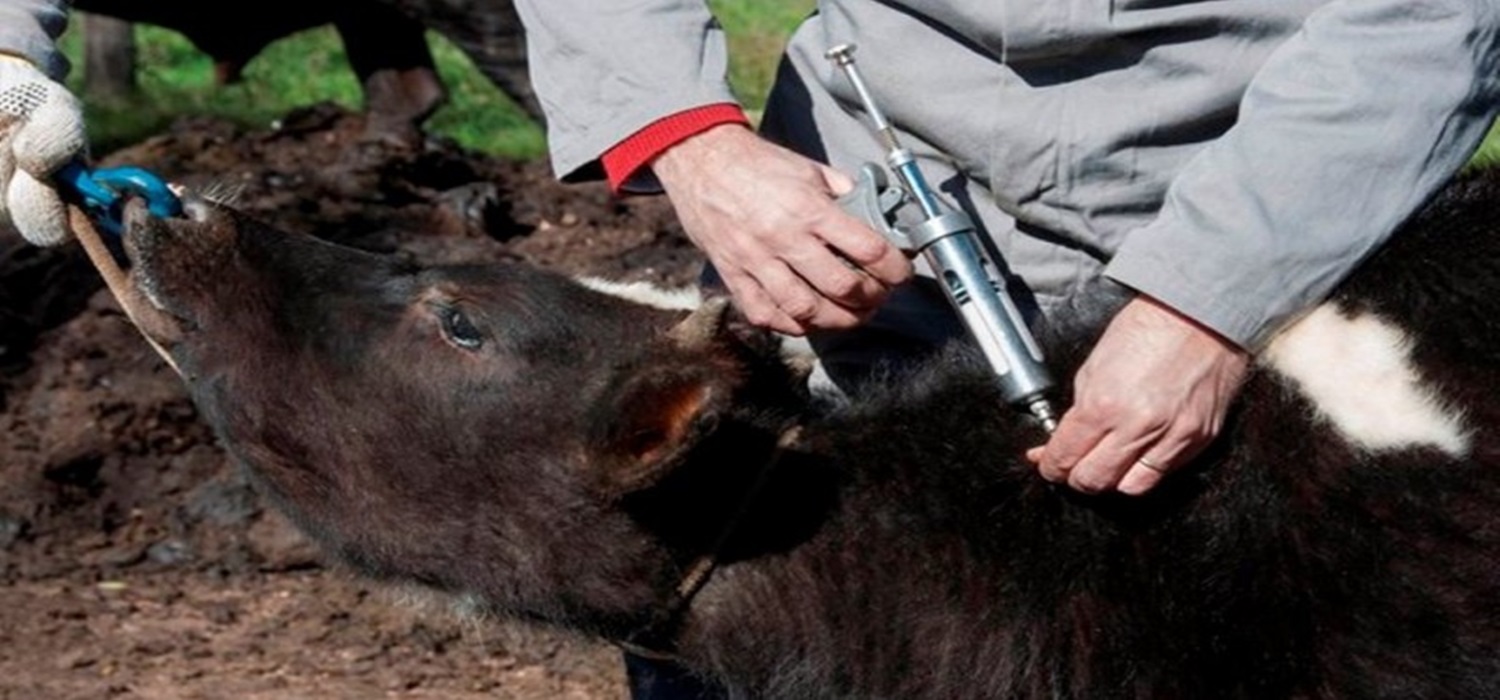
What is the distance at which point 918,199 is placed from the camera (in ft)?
11.3

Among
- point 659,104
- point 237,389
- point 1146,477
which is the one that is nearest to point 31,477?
point 237,389

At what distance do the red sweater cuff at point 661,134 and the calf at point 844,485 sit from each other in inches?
7.5

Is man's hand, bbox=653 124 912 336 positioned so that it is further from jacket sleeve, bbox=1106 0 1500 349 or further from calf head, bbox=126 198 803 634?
jacket sleeve, bbox=1106 0 1500 349

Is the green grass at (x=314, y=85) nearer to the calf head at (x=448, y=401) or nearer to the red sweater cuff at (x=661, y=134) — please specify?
Result: the calf head at (x=448, y=401)

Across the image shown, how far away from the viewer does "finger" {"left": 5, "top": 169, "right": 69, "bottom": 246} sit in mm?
3701

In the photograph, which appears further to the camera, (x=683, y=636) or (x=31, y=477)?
(x=31, y=477)

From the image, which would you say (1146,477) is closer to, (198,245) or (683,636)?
(683,636)

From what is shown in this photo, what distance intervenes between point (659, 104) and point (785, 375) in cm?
43

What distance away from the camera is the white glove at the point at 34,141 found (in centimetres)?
364

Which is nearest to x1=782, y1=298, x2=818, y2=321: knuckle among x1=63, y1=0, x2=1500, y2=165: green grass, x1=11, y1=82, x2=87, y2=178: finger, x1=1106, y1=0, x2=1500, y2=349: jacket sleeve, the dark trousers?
x1=1106, y1=0, x2=1500, y2=349: jacket sleeve

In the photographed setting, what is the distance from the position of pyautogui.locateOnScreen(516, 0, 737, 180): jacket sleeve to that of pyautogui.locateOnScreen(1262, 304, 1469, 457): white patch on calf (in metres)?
0.78

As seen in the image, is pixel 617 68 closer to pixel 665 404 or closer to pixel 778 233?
pixel 778 233

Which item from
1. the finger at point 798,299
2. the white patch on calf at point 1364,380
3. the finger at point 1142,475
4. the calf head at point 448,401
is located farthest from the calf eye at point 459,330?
the white patch on calf at point 1364,380

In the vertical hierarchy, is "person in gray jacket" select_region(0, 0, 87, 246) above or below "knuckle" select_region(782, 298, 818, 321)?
above
